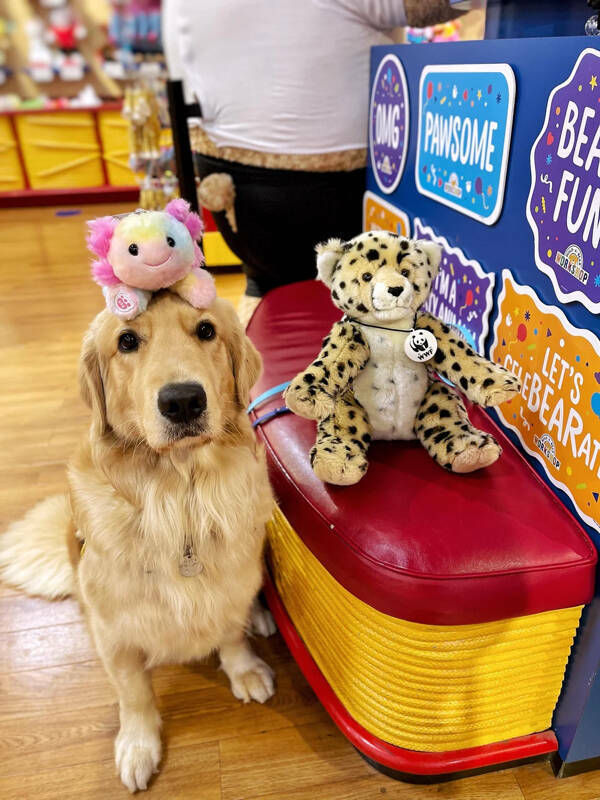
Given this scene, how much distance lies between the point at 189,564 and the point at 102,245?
56cm

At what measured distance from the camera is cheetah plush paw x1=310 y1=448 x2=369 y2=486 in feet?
3.53

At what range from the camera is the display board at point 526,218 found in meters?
0.98

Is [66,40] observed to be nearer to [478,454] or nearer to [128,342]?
[128,342]

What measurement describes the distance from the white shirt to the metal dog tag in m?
1.38

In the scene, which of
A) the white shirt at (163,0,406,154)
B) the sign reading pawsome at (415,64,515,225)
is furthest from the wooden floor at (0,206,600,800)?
the white shirt at (163,0,406,154)

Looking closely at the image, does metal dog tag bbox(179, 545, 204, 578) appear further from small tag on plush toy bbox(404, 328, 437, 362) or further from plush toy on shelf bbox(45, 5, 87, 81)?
plush toy on shelf bbox(45, 5, 87, 81)

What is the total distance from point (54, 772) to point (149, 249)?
1.06 meters

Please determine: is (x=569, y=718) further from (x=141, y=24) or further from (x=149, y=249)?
(x=141, y=24)

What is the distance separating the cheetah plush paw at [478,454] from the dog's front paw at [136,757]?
32.2 inches

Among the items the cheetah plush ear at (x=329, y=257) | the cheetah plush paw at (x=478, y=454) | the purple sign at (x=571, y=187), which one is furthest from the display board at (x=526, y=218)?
the cheetah plush ear at (x=329, y=257)

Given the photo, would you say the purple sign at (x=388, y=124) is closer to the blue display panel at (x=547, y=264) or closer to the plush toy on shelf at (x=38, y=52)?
the blue display panel at (x=547, y=264)

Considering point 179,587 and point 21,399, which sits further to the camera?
point 21,399

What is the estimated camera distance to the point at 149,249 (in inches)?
34.9

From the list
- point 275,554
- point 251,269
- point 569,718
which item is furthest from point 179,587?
point 251,269
